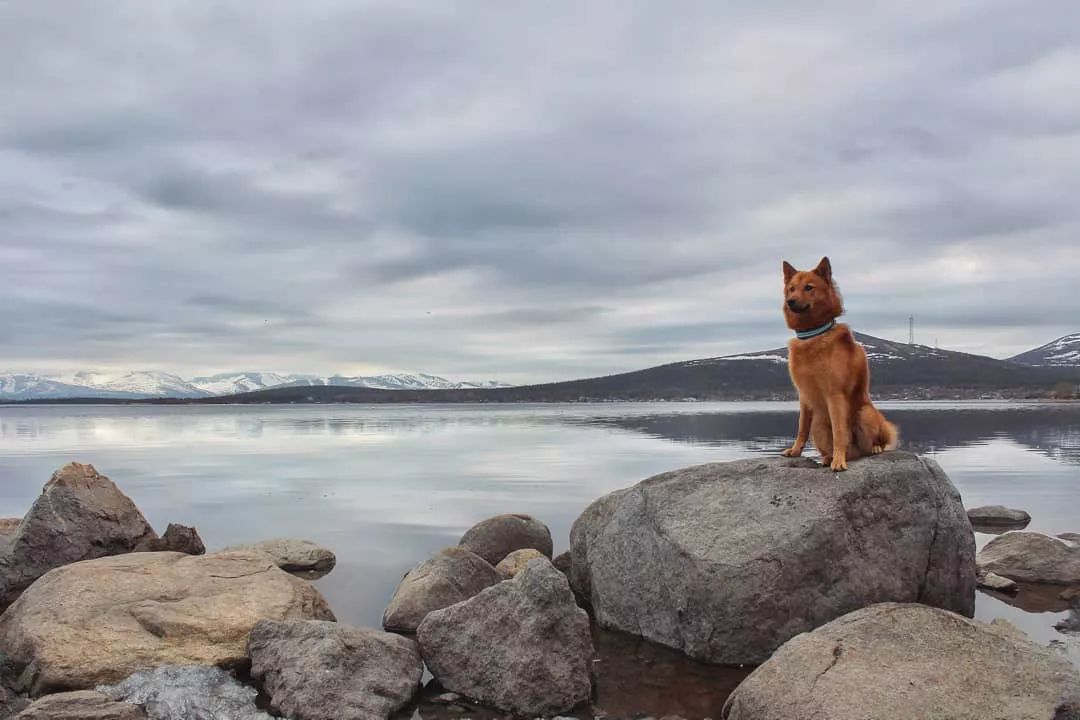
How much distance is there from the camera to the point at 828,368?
810 centimetres

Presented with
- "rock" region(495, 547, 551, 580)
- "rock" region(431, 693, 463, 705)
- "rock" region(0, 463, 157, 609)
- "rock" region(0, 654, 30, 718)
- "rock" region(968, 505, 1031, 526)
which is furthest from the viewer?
"rock" region(968, 505, 1031, 526)

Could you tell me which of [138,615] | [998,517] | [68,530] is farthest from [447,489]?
[138,615]

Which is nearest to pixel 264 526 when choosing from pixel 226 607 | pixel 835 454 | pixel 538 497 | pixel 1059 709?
pixel 538 497

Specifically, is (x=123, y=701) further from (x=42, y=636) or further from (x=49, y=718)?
(x=42, y=636)

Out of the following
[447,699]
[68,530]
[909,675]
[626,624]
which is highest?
[68,530]

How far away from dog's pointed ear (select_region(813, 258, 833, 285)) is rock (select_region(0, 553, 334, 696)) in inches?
270

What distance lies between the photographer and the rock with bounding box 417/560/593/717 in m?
6.98

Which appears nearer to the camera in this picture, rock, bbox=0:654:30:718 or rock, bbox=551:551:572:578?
rock, bbox=0:654:30:718

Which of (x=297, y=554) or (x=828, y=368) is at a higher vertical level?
(x=828, y=368)

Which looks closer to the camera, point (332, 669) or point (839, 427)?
point (332, 669)

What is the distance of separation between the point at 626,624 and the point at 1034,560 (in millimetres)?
6862

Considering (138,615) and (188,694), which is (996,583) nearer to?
(188,694)

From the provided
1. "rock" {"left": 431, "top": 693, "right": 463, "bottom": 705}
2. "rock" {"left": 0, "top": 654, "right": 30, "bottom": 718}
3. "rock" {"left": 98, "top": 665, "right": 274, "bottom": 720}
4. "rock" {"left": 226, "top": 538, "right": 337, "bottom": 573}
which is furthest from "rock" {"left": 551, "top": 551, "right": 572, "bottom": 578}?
"rock" {"left": 0, "top": 654, "right": 30, "bottom": 718}

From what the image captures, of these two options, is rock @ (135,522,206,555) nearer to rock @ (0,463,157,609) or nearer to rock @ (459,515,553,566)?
rock @ (0,463,157,609)
